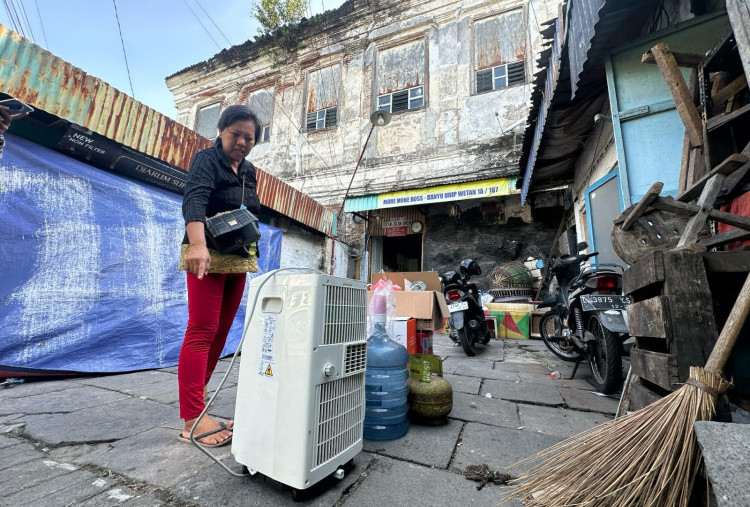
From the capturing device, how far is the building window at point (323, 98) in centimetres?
1016

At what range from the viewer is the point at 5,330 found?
2494 millimetres

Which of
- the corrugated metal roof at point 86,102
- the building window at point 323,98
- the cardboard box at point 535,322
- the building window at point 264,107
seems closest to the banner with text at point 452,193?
the cardboard box at point 535,322

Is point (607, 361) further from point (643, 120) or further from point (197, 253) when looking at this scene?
point (197, 253)

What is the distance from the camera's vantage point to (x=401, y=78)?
9.37m

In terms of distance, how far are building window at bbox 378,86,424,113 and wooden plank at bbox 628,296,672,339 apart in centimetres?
884

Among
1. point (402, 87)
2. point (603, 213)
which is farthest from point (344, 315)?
point (402, 87)

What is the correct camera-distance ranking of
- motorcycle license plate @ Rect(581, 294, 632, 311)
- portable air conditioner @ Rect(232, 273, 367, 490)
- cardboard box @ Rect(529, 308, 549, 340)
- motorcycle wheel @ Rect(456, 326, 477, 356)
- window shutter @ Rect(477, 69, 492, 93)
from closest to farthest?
1. portable air conditioner @ Rect(232, 273, 367, 490)
2. motorcycle license plate @ Rect(581, 294, 632, 311)
3. motorcycle wheel @ Rect(456, 326, 477, 356)
4. cardboard box @ Rect(529, 308, 549, 340)
5. window shutter @ Rect(477, 69, 492, 93)

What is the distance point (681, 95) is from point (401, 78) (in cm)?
833

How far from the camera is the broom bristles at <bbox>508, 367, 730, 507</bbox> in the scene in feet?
2.80

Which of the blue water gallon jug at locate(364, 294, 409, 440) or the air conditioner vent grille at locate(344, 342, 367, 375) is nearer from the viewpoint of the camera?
the air conditioner vent grille at locate(344, 342, 367, 375)

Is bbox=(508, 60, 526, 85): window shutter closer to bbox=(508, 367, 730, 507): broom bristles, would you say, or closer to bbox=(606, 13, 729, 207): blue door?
bbox=(606, 13, 729, 207): blue door

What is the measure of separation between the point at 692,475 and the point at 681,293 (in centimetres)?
66

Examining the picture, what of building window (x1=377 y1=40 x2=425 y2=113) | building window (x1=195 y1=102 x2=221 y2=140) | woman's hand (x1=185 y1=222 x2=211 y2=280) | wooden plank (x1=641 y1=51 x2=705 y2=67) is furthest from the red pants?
building window (x1=195 y1=102 x2=221 y2=140)

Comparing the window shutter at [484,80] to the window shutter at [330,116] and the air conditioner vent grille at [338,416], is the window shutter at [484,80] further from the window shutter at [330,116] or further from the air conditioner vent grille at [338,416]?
the air conditioner vent grille at [338,416]
